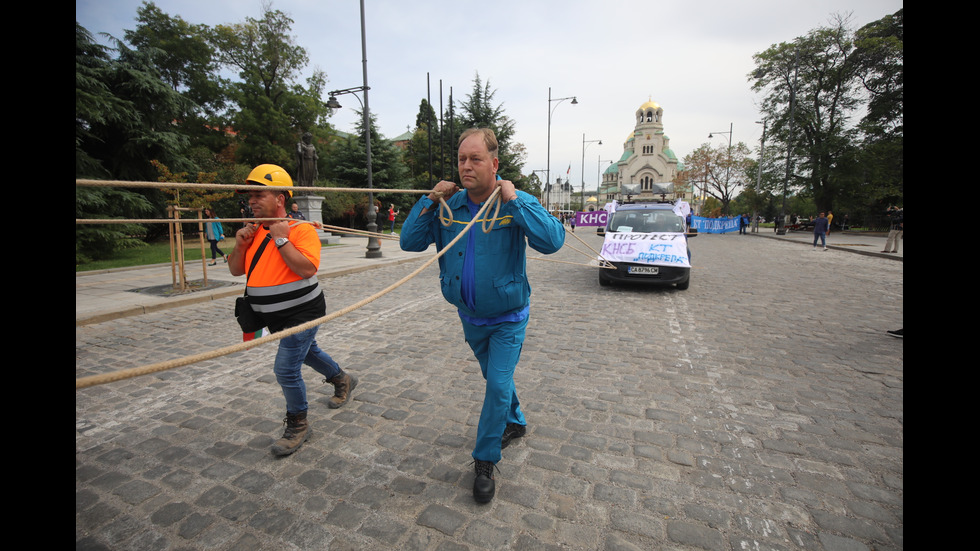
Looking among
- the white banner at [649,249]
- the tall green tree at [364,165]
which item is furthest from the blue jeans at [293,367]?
the tall green tree at [364,165]

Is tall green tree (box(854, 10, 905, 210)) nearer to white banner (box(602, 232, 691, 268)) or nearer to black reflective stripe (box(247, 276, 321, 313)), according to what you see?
white banner (box(602, 232, 691, 268))

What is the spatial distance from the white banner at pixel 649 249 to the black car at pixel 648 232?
0.22 feet

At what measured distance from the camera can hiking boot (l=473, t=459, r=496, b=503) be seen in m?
2.47

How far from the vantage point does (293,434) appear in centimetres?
306

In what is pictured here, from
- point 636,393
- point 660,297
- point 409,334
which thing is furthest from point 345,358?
point 660,297

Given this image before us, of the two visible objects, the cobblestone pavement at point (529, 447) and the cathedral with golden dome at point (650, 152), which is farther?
the cathedral with golden dome at point (650, 152)

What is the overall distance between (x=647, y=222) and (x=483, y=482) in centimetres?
861

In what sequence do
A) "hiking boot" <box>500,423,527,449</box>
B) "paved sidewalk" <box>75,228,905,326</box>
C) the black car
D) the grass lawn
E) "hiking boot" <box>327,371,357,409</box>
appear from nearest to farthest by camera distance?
"hiking boot" <box>500,423,527,449</box> < "hiking boot" <box>327,371,357,409</box> < "paved sidewalk" <box>75,228,905,326</box> < the black car < the grass lawn

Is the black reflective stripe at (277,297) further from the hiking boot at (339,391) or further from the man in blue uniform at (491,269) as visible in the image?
the man in blue uniform at (491,269)

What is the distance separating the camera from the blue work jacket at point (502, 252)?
2438mm

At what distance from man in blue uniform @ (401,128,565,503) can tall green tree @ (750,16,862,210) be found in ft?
125

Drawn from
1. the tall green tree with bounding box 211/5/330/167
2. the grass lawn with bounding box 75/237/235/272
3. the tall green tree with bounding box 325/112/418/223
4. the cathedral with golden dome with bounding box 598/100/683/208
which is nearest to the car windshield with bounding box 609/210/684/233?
the grass lawn with bounding box 75/237/235/272

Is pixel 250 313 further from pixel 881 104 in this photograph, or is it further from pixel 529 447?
pixel 881 104
